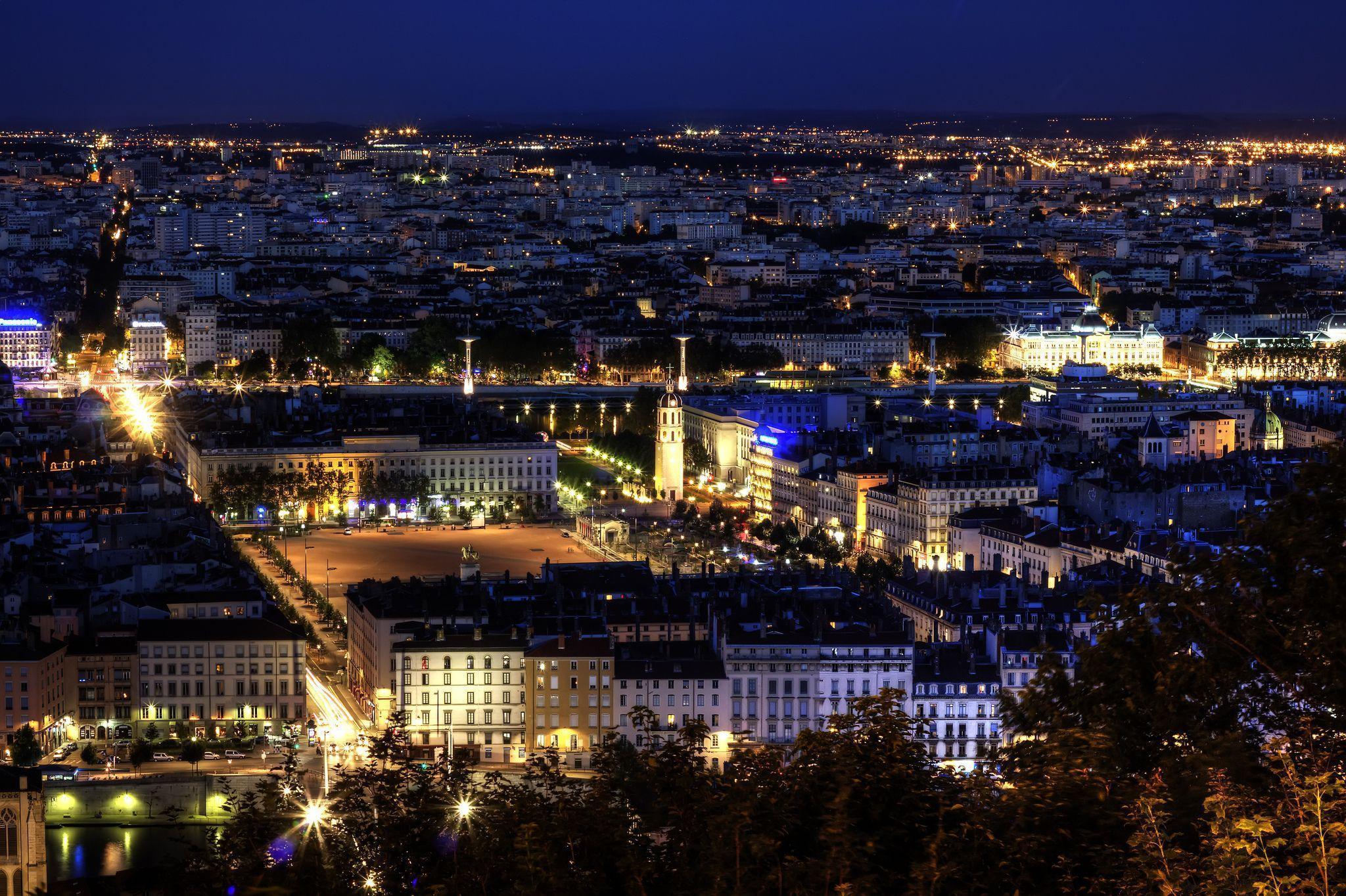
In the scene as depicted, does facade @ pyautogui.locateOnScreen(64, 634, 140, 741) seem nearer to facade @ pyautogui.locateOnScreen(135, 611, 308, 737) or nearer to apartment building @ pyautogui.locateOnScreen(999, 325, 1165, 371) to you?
facade @ pyautogui.locateOnScreen(135, 611, 308, 737)

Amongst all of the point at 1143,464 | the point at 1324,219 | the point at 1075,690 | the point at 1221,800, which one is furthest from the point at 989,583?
the point at 1324,219

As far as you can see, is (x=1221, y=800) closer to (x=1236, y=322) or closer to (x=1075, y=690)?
(x=1075, y=690)

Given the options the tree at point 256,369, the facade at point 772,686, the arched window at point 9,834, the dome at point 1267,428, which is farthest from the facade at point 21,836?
the tree at point 256,369

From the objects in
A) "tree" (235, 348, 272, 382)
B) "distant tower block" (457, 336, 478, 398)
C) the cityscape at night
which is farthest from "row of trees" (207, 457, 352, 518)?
"tree" (235, 348, 272, 382)

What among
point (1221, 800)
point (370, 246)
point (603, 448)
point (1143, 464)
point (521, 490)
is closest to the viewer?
point (1221, 800)

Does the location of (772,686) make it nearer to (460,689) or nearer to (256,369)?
(460,689)

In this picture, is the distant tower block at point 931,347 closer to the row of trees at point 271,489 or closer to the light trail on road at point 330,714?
the row of trees at point 271,489

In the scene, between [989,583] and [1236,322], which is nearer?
[989,583]
